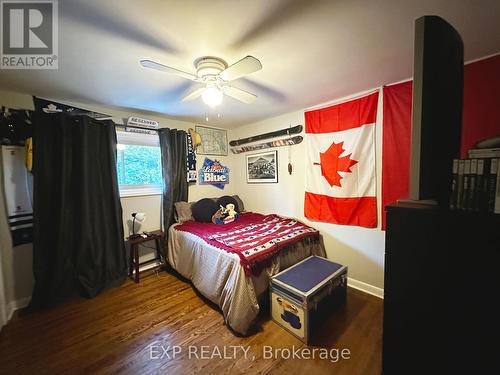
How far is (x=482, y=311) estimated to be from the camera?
2.40 feet

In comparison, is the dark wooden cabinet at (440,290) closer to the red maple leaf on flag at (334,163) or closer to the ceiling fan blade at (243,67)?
the ceiling fan blade at (243,67)

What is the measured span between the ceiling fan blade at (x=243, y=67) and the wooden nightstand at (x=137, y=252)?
7.21 ft

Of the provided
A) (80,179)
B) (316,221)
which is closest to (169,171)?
(80,179)

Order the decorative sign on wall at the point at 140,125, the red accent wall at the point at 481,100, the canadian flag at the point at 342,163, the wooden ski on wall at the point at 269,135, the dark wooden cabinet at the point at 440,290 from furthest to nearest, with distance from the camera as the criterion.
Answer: the wooden ski on wall at the point at 269,135 < the decorative sign on wall at the point at 140,125 < the canadian flag at the point at 342,163 < the red accent wall at the point at 481,100 < the dark wooden cabinet at the point at 440,290

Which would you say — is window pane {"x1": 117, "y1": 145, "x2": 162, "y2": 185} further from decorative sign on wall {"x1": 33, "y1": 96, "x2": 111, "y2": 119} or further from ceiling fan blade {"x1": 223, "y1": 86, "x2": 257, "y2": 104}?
ceiling fan blade {"x1": 223, "y1": 86, "x2": 257, "y2": 104}

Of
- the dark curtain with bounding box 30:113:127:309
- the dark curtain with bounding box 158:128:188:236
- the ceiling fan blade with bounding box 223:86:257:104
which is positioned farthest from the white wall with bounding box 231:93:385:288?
the dark curtain with bounding box 30:113:127:309

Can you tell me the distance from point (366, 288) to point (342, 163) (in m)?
1.46

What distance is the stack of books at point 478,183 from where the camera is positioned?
31.4 inches

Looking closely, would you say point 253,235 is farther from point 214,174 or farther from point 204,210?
point 214,174

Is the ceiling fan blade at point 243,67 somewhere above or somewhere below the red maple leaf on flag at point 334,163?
above

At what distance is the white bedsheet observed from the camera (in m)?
1.70

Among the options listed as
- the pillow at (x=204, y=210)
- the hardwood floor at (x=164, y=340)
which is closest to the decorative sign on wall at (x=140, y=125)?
the pillow at (x=204, y=210)

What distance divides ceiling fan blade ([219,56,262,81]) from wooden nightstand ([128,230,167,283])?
220 centimetres

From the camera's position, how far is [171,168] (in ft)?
9.95
